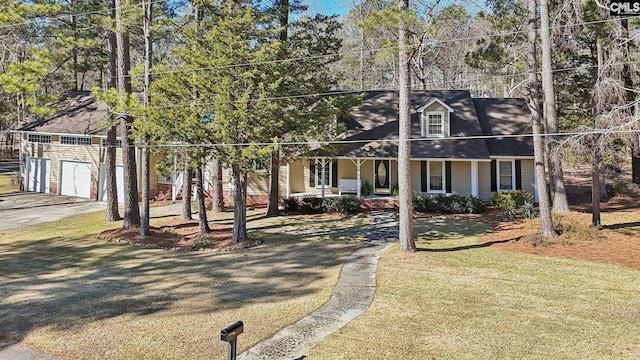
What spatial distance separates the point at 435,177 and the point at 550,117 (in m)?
6.50

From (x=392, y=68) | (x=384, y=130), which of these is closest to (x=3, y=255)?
(x=384, y=130)

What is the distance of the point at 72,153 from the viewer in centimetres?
2477

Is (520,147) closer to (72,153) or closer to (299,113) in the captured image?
(299,113)

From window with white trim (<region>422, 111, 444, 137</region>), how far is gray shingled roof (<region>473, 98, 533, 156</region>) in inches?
103

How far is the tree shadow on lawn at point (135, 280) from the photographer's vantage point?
25.5 ft

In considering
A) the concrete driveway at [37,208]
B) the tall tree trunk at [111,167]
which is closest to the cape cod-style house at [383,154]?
the concrete driveway at [37,208]

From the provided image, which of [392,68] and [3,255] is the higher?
[392,68]

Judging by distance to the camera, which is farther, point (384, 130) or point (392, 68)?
point (392, 68)

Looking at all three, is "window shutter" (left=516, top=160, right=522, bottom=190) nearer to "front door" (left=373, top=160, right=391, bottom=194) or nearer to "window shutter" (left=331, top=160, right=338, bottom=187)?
A: "front door" (left=373, top=160, right=391, bottom=194)

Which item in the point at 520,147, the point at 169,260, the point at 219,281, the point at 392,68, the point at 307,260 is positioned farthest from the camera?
the point at 392,68

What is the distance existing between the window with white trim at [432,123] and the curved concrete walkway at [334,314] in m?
11.3

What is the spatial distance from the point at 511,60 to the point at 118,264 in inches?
689

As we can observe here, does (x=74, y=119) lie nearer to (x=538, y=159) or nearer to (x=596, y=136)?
(x=538, y=159)

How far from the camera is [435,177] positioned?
2108 centimetres
